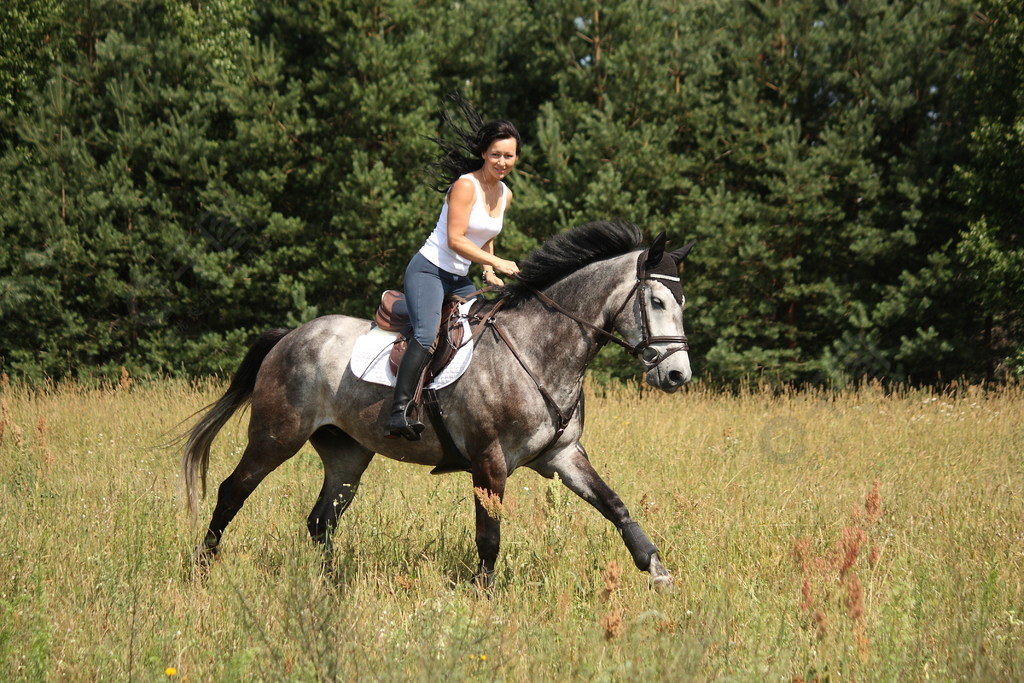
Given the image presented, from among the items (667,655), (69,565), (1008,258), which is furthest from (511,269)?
(1008,258)

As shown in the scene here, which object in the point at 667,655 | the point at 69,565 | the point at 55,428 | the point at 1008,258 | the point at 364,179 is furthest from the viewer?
the point at 364,179

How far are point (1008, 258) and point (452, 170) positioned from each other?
12.5m

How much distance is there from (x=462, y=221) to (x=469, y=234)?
197 millimetres

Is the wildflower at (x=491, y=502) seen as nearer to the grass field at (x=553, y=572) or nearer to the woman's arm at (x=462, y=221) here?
the grass field at (x=553, y=572)

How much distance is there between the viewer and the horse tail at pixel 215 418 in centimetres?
632

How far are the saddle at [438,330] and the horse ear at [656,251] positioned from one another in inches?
47.7

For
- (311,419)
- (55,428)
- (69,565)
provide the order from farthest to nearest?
(55,428)
(311,419)
(69,565)

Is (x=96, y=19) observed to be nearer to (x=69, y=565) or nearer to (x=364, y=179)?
(x=364, y=179)

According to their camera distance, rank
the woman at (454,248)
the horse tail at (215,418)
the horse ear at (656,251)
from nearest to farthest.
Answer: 1. the horse ear at (656,251)
2. the woman at (454,248)
3. the horse tail at (215,418)

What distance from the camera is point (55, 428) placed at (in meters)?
10.2

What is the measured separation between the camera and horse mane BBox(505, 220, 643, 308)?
5496 mm

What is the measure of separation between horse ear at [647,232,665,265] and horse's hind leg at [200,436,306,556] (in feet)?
8.40

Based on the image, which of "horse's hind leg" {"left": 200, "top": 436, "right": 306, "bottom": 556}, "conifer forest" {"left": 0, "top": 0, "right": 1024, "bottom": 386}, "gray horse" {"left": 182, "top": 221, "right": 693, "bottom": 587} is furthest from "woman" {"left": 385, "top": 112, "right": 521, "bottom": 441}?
"conifer forest" {"left": 0, "top": 0, "right": 1024, "bottom": 386}

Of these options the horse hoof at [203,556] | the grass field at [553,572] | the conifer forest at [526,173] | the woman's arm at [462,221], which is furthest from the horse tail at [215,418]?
the conifer forest at [526,173]
